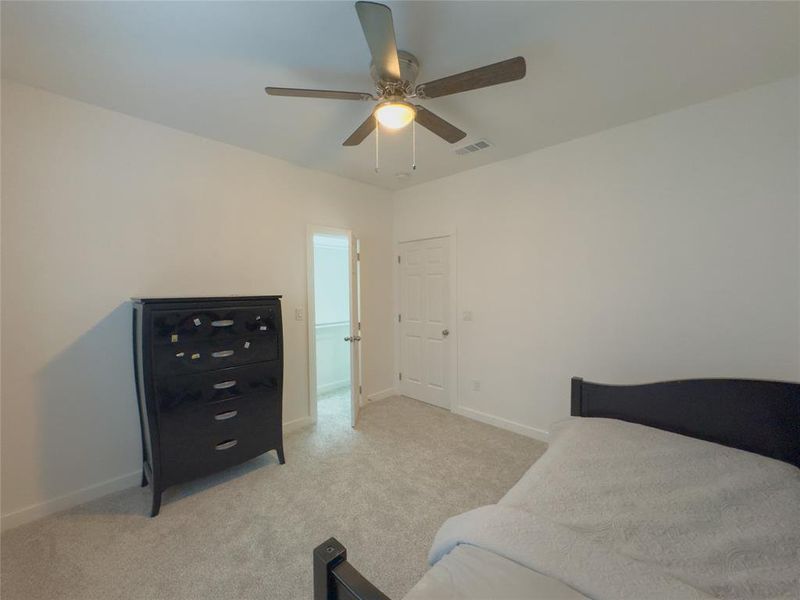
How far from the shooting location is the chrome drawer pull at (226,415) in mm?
2201

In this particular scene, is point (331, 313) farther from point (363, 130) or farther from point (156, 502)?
point (363, 130)

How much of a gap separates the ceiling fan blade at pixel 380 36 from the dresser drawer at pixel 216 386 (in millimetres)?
2079

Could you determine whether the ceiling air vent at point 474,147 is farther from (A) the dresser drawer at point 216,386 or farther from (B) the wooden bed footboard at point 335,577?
(B) the wooden bed footboard at point 335,577

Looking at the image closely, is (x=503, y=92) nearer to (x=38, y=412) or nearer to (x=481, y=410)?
(x=481, y=410)

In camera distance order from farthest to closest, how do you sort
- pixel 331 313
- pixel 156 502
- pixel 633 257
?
1. pixel 331 313
2. pixel 633 257
3. pixel 156 502

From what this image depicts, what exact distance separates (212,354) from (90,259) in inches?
41.0

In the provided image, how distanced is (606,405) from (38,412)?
11.7 ft

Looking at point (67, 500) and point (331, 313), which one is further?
point (331, 313)

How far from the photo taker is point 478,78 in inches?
57.4

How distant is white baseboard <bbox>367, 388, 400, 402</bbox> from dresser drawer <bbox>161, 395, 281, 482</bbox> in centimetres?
153

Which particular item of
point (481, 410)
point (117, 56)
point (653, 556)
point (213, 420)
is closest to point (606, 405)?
point (653, 556)

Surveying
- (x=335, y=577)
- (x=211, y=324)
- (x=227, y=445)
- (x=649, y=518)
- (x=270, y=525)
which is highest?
(x=211, y=324)

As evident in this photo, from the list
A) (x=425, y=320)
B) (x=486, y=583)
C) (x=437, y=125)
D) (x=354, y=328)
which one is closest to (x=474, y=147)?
(x=437, y=125)

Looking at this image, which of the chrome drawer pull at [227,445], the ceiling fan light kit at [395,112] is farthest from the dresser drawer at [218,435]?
the ceiling fan light kit at [395,112]
